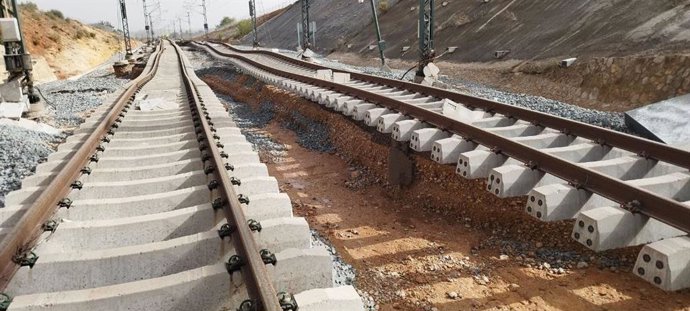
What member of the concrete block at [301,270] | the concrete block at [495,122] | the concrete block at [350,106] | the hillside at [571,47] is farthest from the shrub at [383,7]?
the concrete block at [301,270]

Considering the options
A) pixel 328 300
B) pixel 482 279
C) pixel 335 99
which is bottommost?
pixel 482 279

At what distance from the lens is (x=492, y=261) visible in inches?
170

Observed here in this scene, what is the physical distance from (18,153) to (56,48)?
42171 millimetres

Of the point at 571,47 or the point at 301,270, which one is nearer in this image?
the point at 301,270

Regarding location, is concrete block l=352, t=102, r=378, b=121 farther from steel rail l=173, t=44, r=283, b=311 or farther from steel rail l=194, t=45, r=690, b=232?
steel rail l=173, t=44, r=283, b=311

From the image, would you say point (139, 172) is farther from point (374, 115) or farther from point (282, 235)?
point (374, 115)

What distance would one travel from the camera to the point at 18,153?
6629mm

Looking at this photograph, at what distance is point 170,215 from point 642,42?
14.6 meters

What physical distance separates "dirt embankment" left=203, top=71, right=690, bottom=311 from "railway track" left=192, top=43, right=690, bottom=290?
56cm

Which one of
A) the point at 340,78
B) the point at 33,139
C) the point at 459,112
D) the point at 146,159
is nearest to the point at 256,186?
the point at 146,159

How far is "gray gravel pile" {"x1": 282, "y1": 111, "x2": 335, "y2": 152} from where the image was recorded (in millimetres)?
8930

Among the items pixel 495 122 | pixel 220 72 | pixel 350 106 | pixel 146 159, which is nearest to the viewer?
pixel 146 159

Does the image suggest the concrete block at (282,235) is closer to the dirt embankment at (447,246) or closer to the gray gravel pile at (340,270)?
the gray gravel pile at (340,270)

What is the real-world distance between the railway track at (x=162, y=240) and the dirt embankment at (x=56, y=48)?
3104 centimetres
